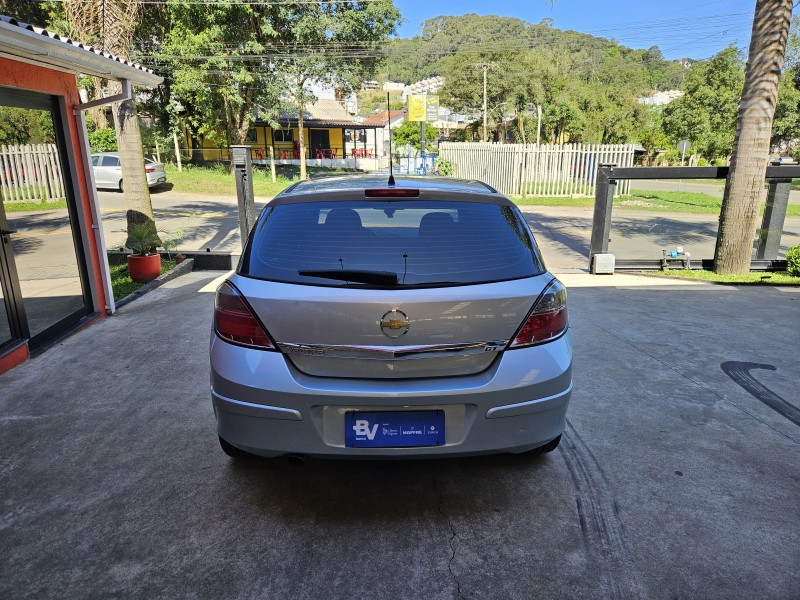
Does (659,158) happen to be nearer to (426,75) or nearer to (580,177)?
(580,177)

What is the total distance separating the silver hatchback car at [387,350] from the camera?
248 cm

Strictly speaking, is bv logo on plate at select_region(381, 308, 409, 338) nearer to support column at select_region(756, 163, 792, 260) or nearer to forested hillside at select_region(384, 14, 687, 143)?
support column at select_region(756, 163, 792, 260)

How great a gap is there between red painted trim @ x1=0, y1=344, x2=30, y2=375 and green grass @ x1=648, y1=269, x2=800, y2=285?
8.78 metres

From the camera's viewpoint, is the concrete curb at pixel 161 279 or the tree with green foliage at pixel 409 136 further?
the tree with green foliage at pixel 409 136

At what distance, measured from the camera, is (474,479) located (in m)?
3.15

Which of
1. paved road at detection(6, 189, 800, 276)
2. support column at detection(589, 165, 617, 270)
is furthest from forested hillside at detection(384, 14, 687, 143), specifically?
support column at detection(589, 165, 617, 270)

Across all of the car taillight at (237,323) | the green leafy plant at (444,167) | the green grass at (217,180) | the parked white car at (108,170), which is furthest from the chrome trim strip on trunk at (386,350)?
the green leafy plant at (444,167)

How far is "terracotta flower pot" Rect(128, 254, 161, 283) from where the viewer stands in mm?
8062

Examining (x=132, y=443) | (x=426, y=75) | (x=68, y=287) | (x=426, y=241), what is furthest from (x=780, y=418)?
(x=426, y=75)

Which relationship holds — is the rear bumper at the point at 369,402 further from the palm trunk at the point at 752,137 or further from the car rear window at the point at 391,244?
the palm trunk at the point at 752,137

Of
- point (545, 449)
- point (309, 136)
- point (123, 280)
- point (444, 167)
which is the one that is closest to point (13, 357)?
point (123, 280)

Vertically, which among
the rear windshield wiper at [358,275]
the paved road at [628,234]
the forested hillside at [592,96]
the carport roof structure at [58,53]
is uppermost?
the forested hillside at [592,96]

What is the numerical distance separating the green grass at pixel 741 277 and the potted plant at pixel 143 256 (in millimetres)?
8000

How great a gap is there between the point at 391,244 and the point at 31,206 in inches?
185
